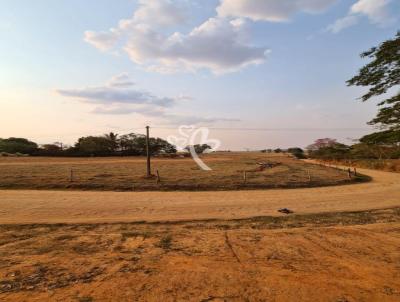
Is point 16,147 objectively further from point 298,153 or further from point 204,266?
point 204,266

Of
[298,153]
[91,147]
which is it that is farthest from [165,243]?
[298,153]

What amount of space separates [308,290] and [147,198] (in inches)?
464

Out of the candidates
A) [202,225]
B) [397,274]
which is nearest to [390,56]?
[397,274]

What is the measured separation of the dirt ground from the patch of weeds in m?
0.03

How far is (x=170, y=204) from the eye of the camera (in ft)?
47.5

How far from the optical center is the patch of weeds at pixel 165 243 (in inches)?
290

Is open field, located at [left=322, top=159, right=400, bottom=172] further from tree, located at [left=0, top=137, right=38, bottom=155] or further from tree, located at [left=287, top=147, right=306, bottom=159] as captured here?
tree, located at [left=0, top=137, right=38, bottom=155]

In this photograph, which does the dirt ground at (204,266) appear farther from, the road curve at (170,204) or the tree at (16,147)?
the tree at (16,147)

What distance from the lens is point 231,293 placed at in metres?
4.91

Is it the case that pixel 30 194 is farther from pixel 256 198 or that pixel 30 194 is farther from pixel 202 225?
pixel 256 198

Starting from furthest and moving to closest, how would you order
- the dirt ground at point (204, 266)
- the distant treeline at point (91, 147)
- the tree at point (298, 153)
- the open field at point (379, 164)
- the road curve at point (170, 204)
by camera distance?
the tree at point (298, 153) < the distant treeline at point (91, 147) < the open field at point (379, 164) < the road curve at point (170, 204) < the dirt ground at point (204, 266)

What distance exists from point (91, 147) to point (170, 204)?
51.4 m

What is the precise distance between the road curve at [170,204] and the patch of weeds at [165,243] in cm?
Answer: 332

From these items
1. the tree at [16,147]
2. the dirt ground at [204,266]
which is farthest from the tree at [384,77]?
the tree at [16,147]
